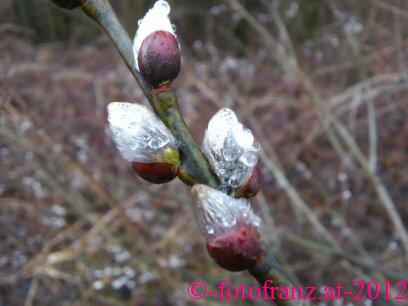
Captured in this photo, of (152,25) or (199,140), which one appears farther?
(199,140)

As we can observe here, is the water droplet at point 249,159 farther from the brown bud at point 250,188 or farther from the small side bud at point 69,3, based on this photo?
the small side bud at point 69,3

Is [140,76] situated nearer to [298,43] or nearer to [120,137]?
[120,137]

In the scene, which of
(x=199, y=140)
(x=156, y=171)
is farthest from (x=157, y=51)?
(x=199, y=140)

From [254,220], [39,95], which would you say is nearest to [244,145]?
[254,220]

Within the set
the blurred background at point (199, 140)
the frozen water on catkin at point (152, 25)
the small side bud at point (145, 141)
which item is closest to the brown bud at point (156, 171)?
the small side bud at point (145, 141)

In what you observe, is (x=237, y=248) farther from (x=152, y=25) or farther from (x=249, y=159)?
(x=152, y=25)
